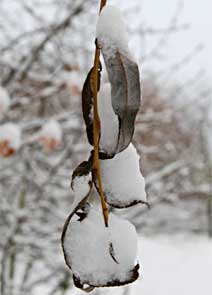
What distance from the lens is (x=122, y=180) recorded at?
33cm

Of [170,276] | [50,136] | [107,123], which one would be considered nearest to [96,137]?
[107,123]

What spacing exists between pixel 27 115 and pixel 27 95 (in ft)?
3.16

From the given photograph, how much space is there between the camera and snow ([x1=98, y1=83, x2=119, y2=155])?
12.6 inches

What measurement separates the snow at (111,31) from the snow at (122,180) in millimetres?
61

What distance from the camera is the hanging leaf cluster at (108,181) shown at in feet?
1.01

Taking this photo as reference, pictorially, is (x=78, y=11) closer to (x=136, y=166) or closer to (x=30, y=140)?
(x=30, y=140)

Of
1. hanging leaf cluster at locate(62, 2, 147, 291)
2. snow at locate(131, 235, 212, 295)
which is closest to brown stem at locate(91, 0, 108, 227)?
hanging leaf cluster at locate(62, 2, 147, 291)

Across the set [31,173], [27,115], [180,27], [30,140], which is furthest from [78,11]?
[27,115]

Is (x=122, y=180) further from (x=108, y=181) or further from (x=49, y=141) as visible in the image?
(x=49, y=141)

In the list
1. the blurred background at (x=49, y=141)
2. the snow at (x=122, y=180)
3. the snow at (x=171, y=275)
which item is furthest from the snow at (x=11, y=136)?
the snow at (x=171, y=275)

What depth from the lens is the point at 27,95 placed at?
2.17 meters

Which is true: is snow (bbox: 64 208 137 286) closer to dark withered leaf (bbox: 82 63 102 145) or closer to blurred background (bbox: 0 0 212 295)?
dark withered leaf (bbox: 82 63 102 145)

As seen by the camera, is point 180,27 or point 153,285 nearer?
point 180,27

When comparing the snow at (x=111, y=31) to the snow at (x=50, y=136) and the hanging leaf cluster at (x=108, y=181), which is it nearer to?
the hanging leaf cluster at (x=108, y=181)
